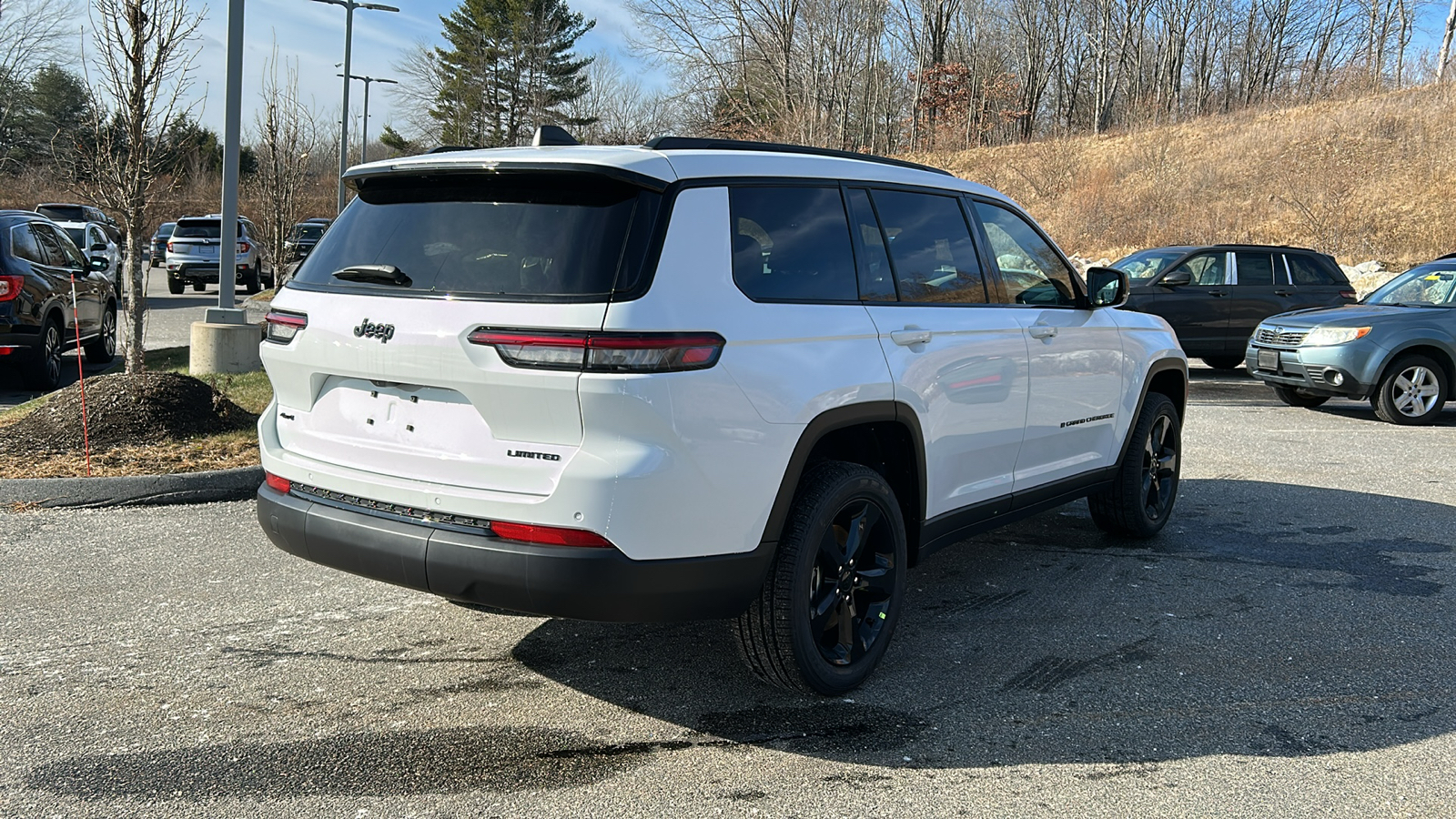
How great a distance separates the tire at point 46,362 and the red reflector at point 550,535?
31.9 ft

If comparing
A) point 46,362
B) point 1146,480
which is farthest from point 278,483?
point 46,362

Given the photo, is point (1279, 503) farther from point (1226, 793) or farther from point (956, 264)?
point (1226, 793)

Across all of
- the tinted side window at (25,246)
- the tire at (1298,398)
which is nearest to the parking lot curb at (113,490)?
the tinted side window at (25,246)

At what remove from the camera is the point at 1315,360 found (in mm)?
11648

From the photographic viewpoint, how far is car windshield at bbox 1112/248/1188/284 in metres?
15.6

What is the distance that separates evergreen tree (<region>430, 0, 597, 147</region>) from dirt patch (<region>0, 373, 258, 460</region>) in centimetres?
3460

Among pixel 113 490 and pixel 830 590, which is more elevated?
pixel 830 590

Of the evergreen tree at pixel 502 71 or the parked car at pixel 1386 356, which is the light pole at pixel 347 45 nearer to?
the evergreen tree at pixel 502 71

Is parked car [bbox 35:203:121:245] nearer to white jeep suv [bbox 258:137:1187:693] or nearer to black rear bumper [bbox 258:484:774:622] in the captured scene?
white jeep suv [bbox 258:137:1187:693]

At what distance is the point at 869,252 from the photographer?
4258 millimetres

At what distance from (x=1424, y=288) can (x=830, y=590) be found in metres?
11.0

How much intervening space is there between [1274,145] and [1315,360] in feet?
81.5

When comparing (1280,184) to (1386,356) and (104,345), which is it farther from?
(104,345)

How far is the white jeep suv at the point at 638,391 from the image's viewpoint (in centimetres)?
329
